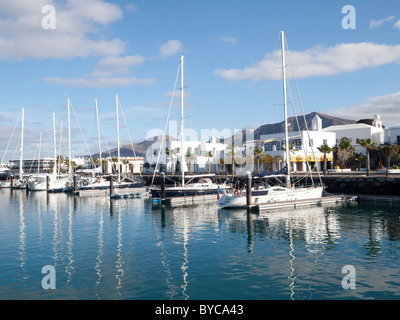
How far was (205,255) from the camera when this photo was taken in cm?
2188

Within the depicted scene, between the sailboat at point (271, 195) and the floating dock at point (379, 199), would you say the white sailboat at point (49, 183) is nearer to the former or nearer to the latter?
the sailboat at point (271, 195)

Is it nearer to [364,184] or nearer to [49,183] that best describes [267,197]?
[364,184]

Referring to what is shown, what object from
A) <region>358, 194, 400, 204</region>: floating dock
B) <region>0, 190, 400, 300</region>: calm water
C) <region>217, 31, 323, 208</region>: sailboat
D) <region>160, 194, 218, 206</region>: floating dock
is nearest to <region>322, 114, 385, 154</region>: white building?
<region>358, 194, 400, 204</region>: floating dock

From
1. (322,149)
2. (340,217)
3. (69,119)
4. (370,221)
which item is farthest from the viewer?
(69,119)

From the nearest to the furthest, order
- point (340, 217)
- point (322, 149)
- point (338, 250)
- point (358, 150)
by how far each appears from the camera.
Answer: point (338, 250) → point (340, 217) → point (322, 149) → point (358, 150)

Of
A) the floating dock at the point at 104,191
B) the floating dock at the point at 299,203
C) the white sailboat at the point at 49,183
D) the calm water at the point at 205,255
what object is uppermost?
the white sailboat at the point at 49,183

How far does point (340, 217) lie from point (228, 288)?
23568 mm

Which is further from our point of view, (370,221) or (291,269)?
(370,221)

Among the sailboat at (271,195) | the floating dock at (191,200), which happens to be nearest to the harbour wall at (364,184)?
the sailboat at (271,195)

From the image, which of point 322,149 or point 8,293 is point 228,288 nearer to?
point 8,293

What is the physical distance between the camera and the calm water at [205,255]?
52.1 ft

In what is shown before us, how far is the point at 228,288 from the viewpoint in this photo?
16.0 m

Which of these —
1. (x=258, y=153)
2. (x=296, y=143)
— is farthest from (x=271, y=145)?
(x=258, y=153)
